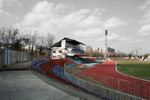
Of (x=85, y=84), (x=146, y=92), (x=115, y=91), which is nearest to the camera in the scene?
(x=146, y=92)

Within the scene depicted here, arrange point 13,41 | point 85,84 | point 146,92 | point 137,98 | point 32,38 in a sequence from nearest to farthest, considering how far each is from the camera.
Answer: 1. point 137,98
2. point 146,92
3. point 85,84
4. point 13,41
5. point 32,38

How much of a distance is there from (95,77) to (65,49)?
38.6m

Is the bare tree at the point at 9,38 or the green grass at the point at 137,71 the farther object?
the bare tree at the point at 9,38

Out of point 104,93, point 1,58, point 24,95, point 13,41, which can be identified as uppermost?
point 13,41

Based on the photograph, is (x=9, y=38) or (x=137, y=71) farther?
(x=9, y=38)

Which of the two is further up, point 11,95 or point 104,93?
point 11,95

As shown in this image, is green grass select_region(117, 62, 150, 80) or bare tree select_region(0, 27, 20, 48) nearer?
green grass select_region(117, 62, 150, 80)

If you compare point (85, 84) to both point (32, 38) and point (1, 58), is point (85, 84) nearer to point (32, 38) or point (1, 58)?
point (1, 58)

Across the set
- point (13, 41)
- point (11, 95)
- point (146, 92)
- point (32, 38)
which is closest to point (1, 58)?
point (11, 95)

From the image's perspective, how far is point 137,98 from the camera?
25.1 feet

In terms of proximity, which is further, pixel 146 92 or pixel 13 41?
pixel 13 41

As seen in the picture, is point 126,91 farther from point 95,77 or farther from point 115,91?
point 95,77

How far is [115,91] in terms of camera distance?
9.01 m

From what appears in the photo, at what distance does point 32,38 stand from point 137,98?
202 feet
